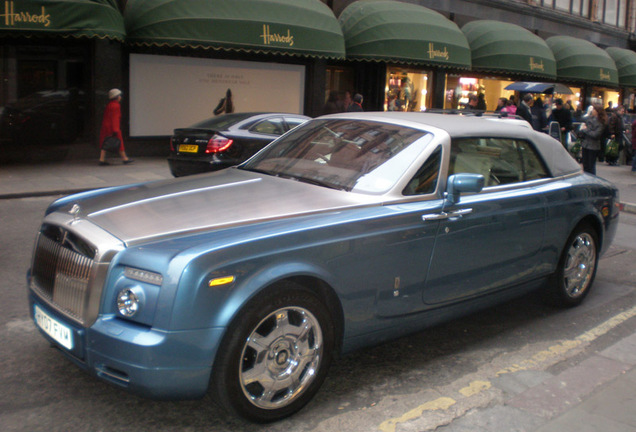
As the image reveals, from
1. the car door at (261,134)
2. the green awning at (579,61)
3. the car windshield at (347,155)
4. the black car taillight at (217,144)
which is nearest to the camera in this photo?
the car windshield at (347,155)

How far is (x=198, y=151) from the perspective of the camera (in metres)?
10.8

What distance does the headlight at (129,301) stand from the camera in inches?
120

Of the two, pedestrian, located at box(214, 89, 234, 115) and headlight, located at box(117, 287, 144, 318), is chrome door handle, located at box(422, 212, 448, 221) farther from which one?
pedestrian, located at box(214, 89, 234, 115)

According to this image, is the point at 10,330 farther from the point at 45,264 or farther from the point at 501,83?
the point at 501,83

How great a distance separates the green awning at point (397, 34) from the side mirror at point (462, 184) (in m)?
15.0

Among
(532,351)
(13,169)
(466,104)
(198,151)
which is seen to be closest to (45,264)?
(532,351)

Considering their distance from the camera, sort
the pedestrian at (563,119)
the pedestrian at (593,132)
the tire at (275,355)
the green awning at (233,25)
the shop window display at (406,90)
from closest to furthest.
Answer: the tire at (275,355) < the pedestrian at (593,132) < the green awning at (233,25) < the pedestrian at (563,119) < the shop window display at (406,90)

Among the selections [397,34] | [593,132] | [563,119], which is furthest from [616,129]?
[397,34]

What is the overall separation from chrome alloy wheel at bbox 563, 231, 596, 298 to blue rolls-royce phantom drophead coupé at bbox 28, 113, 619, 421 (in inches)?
10.4

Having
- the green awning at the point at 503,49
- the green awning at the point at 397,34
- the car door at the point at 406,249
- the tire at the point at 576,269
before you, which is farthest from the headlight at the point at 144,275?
the green awning at the point at 503,49

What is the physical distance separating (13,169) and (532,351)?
11.7 meters

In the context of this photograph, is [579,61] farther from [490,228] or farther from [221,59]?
[490,228]

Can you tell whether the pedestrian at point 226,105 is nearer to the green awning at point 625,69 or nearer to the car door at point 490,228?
the car door at point 490,228

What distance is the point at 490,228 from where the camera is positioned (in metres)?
4.50
